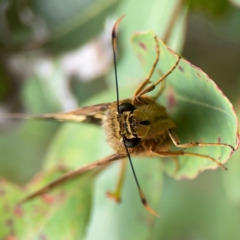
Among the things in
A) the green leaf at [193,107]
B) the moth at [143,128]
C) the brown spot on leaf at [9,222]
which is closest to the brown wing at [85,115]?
the moth at [143,128]

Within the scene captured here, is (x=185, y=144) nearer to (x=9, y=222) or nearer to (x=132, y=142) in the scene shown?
(x=132, y=142)

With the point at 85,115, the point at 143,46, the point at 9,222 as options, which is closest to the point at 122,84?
the point at 85,115

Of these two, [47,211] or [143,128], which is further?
[47,211]

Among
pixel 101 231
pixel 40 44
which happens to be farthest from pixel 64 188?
pixel 40 44

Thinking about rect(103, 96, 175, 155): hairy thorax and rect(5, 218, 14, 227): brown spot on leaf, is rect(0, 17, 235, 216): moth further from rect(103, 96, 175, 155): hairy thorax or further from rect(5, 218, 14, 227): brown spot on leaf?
rect(5, 218, 14, 227): brown spot on leaf

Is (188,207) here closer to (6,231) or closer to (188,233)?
(188,233)
